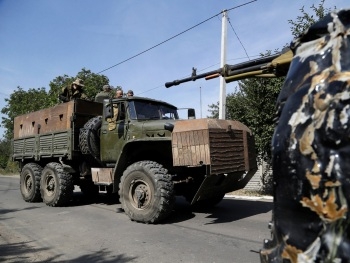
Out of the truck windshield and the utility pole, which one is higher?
the utility pole

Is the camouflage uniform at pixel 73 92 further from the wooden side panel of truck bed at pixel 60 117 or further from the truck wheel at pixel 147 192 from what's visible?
the truck wheel at pixel 147 192

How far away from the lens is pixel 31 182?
36.9ft

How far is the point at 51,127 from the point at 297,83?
10.2 m

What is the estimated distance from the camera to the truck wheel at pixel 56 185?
991 cm

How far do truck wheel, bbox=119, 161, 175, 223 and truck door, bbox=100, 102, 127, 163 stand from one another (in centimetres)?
115

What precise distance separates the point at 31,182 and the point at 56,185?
5.33 ft

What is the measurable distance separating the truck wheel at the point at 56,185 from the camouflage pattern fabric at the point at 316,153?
356 inches

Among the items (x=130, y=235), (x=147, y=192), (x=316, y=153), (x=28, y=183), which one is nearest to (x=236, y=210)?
(x=147, y=192)

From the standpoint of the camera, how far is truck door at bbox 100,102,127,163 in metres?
8.56

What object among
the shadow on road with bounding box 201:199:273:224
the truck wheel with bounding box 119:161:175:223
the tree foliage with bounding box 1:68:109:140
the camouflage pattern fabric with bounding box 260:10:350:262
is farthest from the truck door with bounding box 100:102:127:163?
the tree foliage with bounding box 1:68:109:140

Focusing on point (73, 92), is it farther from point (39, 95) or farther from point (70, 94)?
point (39, 95)

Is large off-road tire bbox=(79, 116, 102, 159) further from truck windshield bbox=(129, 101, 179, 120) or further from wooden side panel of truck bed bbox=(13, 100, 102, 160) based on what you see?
truck windshield bbox=(129, 101, 179, 120)

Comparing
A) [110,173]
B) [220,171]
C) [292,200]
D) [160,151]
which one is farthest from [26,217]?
[292,200]

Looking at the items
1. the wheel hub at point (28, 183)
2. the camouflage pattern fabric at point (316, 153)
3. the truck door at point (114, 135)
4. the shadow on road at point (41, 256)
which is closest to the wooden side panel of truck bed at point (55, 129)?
the wheel hub at point (28, 183)
